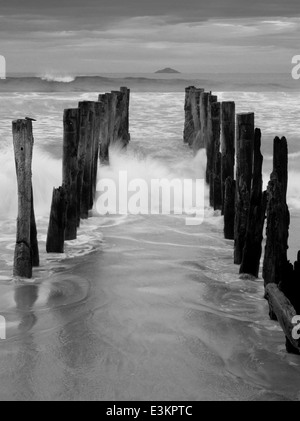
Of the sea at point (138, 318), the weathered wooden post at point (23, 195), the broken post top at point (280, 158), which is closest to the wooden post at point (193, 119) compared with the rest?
the sea at point (138, 318)

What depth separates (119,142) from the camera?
609 inches

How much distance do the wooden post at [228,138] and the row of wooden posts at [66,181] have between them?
185 cm

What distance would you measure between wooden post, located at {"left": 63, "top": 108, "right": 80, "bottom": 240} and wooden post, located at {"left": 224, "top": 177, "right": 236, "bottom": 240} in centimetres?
183

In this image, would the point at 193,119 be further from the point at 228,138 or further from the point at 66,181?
the point at 66,181

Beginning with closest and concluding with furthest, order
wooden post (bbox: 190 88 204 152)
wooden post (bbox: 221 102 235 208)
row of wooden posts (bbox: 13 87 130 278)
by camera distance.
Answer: row of wooden posts (bbox: 13 87 130 278) < wooden post (bbox: 221 102 235 208) < wooden post (bbox: 190 88 204 152)

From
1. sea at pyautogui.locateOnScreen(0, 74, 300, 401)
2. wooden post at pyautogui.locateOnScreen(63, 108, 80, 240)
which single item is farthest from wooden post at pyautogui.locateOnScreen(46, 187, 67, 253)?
wooden post at pyautogui.locateOnScreen(63, 108, 80, 240)

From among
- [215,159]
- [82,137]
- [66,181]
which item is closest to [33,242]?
[66,181]

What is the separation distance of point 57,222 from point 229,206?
7.40 ft

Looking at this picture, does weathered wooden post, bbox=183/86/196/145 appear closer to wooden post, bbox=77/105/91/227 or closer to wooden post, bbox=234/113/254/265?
wooden post, bbox=77/105/91/227

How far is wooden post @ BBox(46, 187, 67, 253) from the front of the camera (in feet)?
26.7
